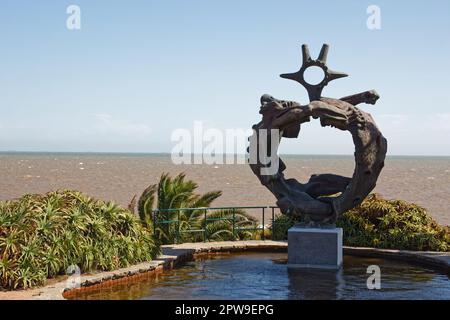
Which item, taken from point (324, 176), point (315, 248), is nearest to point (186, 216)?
point (324, 176)

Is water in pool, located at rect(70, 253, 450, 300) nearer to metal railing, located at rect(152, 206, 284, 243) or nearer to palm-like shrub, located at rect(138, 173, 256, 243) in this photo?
metal railing, located at rect(152, 206, 284, 243)

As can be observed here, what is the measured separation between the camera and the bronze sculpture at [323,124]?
45.0 feet

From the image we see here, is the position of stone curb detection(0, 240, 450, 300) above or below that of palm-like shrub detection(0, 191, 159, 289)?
below

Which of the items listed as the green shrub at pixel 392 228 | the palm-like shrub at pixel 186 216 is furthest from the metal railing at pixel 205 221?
the green shrub at pixel 392 228

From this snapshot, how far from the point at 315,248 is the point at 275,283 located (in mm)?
2228

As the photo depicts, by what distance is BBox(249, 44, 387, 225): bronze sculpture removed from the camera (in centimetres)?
1372

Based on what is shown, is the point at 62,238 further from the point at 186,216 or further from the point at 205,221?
the point at 186,216

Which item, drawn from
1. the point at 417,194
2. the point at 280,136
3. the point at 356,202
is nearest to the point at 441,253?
the point at 356,202

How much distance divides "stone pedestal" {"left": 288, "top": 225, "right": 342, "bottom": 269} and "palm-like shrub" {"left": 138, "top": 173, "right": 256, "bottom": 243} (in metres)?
4.13

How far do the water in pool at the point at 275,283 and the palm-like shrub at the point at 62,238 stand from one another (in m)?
0.86

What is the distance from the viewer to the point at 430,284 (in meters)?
12.2

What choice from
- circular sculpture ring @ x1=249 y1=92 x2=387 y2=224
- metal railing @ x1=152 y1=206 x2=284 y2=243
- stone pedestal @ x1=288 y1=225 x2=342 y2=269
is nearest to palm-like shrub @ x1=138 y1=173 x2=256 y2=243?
metal railing @ x1=152 y1=206 x2=284 y2=243

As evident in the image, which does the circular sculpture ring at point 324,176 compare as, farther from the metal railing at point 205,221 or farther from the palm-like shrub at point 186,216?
the palm-like shrub at point 186,216

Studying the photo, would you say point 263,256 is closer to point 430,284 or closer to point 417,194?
point 430,284
